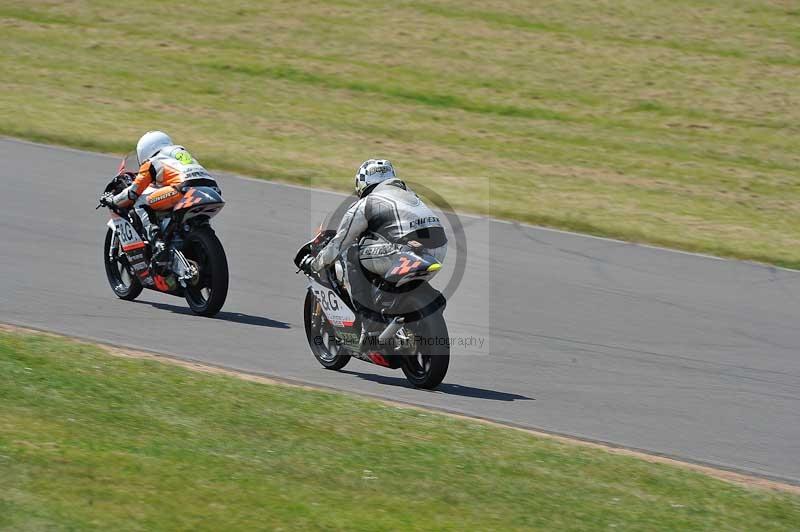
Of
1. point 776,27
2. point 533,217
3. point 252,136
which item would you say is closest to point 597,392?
point 533,217

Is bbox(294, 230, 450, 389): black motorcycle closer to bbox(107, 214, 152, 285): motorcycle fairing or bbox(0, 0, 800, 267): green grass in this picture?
bbox(107, 214, 152, 285): motorcycle fairing

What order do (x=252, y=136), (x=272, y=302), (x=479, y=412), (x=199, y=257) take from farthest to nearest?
(x=252, y=136) → (x=272, y=302) → (x=199, y=257) → (x=479, y=412)

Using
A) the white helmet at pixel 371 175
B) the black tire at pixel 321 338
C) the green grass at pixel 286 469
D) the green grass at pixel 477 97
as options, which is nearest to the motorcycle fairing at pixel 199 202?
the black tire at pixel 321 338

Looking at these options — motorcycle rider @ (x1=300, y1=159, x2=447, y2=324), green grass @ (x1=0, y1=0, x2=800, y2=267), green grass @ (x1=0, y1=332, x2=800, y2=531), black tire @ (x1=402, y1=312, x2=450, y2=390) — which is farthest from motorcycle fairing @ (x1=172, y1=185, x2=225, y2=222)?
green grass @ (x1=0, y1=0, x2=800, y2=267)

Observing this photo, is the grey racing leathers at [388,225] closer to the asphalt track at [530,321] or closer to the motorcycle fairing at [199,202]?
the asphalt track at [530,321]

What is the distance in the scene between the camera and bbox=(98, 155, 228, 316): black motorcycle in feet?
37.7

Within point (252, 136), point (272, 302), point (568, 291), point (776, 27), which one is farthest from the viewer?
point (776, 27)

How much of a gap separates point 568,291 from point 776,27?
1505cm

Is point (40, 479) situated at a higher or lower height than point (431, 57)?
lower

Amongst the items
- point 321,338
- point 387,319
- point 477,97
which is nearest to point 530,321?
point 321,338

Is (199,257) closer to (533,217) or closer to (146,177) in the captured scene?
(146,177)

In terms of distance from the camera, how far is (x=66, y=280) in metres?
12.5

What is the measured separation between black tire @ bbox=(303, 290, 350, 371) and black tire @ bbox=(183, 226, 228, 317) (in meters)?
1.20

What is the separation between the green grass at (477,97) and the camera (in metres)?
17.9
